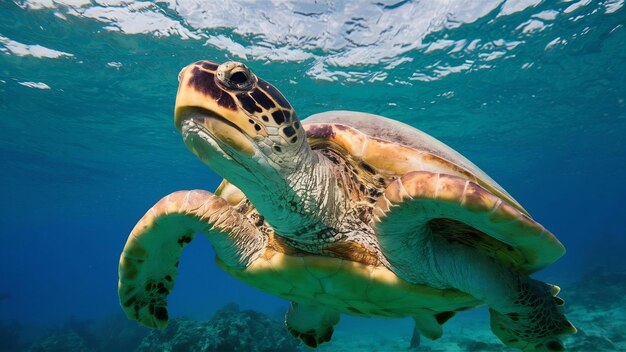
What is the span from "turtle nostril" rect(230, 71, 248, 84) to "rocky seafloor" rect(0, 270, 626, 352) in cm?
752

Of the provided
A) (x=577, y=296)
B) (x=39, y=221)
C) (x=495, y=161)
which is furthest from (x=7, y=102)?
(x=39, y=221)

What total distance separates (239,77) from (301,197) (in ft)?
2.76

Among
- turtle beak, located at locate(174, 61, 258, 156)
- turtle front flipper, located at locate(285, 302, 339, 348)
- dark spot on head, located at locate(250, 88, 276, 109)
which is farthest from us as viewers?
turtle front flipper, located at locate(285, 302, 339, 348)

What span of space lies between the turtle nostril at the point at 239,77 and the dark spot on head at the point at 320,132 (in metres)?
1.11

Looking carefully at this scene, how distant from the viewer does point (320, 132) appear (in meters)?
2.91

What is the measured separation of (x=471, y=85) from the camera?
52.4 ft

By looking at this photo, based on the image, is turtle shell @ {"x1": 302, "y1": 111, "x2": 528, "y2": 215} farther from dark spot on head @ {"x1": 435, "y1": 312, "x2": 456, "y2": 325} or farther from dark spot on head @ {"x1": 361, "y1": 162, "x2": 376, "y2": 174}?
dark spot on head @ {"x1": 435, "y1": 312, "x2": 456, "y2": 325}

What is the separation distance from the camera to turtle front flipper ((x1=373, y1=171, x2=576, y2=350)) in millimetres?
1971

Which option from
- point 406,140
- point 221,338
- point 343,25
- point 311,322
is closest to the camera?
point 406,140

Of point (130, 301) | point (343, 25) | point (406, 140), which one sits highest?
point (343, 25)

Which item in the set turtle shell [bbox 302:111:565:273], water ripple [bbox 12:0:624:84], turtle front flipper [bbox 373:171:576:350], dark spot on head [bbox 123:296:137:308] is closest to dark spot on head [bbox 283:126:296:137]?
turtle front flipper [bbox 373:171:576:350]

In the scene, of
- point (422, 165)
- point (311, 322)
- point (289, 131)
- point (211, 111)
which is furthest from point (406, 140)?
point (311, 322)

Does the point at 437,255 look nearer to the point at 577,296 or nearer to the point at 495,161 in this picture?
the point at 577,296

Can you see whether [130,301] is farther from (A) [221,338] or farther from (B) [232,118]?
(A) [221,338]
